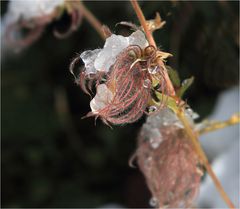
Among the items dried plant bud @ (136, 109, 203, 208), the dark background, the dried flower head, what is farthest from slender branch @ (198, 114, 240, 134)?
the dark background

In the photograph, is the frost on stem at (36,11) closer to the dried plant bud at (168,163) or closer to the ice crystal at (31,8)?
the ice crystal at (31,8)

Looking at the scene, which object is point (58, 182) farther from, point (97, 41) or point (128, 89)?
point (128, 89)

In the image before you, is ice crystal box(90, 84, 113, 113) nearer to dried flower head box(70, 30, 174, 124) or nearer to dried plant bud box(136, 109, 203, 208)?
dried flower head box(70, 30, 174, 124)

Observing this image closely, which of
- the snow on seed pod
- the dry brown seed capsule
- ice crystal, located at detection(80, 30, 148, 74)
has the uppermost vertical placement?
ice crystal, located at detection(80, 30, 148, 74)

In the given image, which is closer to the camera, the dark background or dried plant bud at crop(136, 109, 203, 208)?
dried plant bud at crop(136, 109, 203, 208)

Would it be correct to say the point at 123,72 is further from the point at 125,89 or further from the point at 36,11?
the point at 36,11

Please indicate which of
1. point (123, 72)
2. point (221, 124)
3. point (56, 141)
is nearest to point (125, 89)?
point (123, 72)
